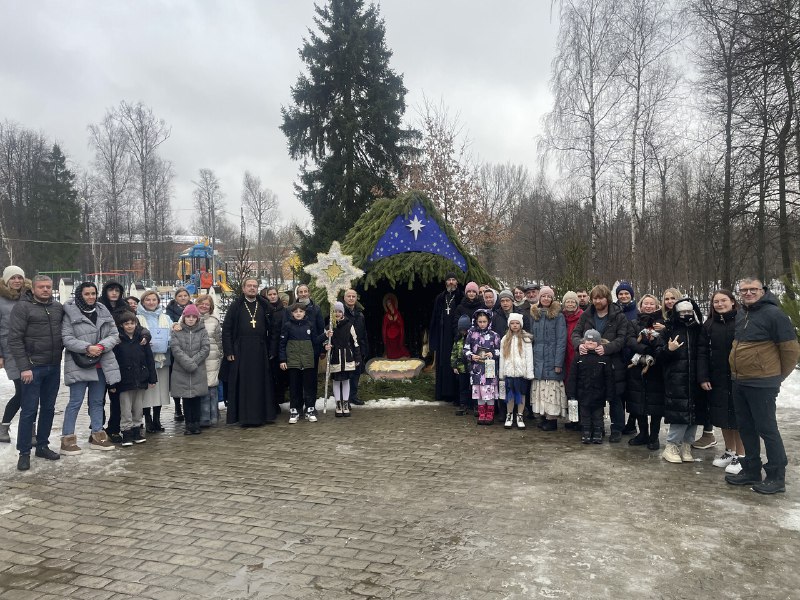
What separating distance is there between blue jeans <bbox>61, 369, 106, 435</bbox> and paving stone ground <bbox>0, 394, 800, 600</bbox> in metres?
0.33

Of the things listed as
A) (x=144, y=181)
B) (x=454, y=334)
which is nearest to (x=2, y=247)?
(x=144, y=181)

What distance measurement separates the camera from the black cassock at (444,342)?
8328 millimetres

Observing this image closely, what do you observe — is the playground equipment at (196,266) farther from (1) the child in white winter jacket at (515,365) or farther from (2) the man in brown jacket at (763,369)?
(2) the man in brown jacket at (763,369)

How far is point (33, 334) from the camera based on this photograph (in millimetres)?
5562

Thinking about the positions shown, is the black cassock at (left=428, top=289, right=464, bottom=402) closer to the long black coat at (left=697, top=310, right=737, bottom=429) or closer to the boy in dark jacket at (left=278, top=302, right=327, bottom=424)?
the boy in dark jacket at (left=278, top=302, right=327, bottom=424)

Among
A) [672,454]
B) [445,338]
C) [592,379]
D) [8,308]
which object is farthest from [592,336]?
[8,308]

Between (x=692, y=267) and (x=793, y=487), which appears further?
(x=692, y=267)

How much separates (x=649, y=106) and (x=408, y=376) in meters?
14.7

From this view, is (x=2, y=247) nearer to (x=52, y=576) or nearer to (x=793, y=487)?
(x=52, y=576)

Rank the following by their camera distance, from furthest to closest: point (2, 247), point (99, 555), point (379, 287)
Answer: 1. point (2, 247)
2. point (379, 287)
3. point (99, 555)

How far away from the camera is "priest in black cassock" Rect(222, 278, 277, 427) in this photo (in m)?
7.20

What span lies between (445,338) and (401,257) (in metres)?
1.64

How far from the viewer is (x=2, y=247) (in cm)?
3588

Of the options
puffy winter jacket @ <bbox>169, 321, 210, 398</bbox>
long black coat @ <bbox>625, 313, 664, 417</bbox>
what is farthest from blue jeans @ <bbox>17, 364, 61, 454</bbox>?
long black coat @ <bbox>625, 313, 664, 417</bbox>
